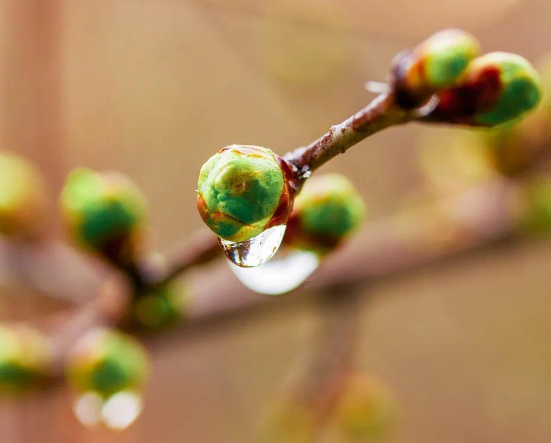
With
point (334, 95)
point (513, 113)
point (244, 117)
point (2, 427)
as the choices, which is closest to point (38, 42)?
point (334, 95)

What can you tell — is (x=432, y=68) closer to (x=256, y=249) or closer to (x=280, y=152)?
(x=256, y=249)

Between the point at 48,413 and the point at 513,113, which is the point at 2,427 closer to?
the point at 48,413

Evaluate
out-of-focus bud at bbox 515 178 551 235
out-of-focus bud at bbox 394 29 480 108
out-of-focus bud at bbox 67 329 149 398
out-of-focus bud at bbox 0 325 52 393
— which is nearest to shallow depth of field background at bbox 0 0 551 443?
out-of-focus bud at bbox 515 178 551 235

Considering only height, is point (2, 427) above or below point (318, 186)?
above

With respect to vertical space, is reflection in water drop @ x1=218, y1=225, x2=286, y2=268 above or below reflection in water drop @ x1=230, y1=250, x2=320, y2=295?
below

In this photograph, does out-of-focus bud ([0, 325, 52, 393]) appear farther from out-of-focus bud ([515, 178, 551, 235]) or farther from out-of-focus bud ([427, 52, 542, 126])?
out-of-focus bud ([515, 178, 551, 235])

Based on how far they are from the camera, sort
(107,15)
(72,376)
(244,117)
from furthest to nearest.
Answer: (244,117) < (107,15) < (72,376)

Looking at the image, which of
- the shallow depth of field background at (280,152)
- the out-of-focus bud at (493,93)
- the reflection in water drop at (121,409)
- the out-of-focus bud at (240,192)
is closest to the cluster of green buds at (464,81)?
the out-of-focus bud at (493,93)
